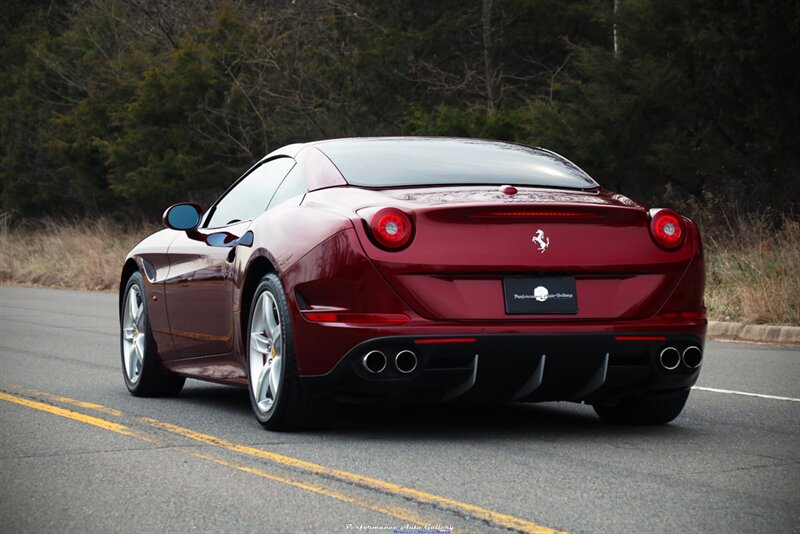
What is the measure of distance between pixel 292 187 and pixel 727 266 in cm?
990

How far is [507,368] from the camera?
20.4ft

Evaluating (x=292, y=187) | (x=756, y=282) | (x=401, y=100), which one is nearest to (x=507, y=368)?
(x=292, y=187)

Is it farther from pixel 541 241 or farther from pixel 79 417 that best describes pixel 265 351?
pixel 541 241

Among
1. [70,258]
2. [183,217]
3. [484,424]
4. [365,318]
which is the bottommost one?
[70,258]

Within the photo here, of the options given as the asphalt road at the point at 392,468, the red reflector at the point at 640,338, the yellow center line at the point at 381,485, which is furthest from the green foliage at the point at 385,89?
the yellow center line at the point at 381,485

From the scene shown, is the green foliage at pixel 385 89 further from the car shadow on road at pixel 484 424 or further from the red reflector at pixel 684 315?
the red reflector at pixel 684 315

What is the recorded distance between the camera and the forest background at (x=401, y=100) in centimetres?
2152

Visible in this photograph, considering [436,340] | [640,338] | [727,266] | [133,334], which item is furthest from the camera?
[727,266]

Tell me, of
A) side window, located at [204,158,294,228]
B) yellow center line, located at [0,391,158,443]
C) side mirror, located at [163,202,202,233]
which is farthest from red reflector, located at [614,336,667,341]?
side mirror, located at [163,202,202,233]

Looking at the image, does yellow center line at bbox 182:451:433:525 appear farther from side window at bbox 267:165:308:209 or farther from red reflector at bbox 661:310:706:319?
red reflector at bbox 661:310:706:319

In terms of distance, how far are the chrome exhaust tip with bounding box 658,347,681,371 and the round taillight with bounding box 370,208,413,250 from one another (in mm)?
1358

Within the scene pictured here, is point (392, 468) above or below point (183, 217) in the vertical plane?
below

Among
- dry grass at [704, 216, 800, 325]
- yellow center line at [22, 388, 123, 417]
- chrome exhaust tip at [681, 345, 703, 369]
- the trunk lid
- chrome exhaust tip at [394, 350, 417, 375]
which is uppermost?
the trunk lid

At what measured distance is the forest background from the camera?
21.5m
